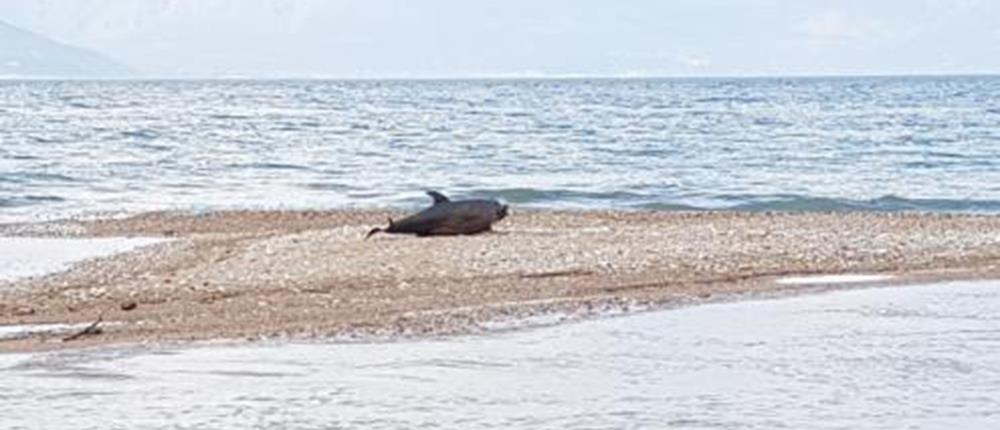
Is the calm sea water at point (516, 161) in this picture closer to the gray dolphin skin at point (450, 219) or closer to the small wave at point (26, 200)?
the small wave at point (26, 200)

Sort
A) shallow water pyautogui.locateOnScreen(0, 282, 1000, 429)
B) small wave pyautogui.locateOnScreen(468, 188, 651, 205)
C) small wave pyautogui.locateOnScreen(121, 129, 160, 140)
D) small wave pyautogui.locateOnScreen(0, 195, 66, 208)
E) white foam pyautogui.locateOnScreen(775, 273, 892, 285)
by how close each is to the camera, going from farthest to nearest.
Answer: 1. small wave pyautogui.locateOnScreen(121, 129, 160, 140)
2. small wave pyautogui.locateOnScreen(468, 188, 651, 205)
3. small wave pyautogui.locateOnScreen(0, 195, 66, 208)
4. white foam pyautogui.locateOnScreen(775, 273, 892, 285)
5. shallow water pyautogui.locateOnScreen(0, 282, 1000, 429)

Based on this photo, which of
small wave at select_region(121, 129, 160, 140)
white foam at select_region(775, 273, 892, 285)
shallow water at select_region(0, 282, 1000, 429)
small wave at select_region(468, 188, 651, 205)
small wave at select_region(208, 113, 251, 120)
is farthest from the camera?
small wave at select_region(208, 113, 251, 120)

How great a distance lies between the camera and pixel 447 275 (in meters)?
19.4

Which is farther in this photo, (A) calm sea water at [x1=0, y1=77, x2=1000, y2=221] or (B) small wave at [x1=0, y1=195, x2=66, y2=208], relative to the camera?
(A) calm sea water at [x1=0, y1=77, x2=1000, y2=221]

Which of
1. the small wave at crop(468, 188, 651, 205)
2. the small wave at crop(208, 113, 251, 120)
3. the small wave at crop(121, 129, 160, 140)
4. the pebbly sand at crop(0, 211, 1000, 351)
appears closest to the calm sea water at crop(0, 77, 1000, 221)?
the small wave at crop(468, 188, 651, 205)

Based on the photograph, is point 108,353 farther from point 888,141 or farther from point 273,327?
point 888,141

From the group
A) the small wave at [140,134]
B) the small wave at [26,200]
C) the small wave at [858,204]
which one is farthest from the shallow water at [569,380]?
the small wave at [140,134]

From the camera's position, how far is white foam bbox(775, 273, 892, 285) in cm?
1841

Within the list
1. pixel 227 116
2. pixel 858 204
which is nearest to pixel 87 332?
pixel 858 204

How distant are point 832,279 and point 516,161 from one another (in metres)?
32.1

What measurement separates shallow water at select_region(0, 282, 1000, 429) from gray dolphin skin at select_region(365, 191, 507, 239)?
8.78 meters

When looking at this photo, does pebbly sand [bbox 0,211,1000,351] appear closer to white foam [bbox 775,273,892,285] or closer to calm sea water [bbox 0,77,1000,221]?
white foam [bbox 775,273,892,285]

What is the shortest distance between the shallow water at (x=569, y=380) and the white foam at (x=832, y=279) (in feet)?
10.5

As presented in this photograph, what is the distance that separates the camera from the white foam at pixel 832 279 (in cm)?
1841
